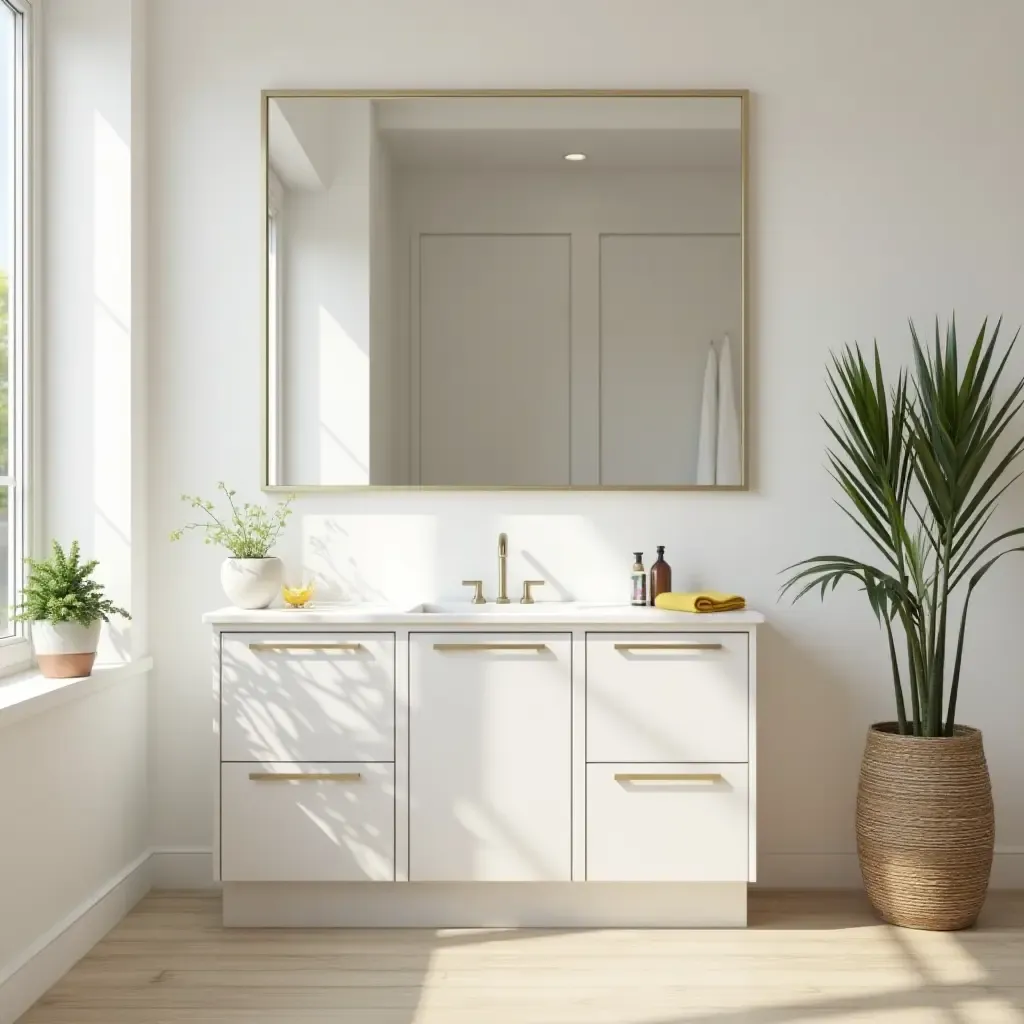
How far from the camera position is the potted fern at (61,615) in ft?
8.90

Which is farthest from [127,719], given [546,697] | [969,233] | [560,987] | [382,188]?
[969,233]

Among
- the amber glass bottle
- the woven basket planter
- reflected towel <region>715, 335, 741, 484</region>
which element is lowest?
the woven basket planter

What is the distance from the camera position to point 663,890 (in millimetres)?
2926

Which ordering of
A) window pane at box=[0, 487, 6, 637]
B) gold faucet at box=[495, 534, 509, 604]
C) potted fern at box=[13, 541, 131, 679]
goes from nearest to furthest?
potted fern at box=[13, 541, 131, 679], window pane at box=[0, 487, 6, 637], gold faucet at box=[495, 534, 509, 604]

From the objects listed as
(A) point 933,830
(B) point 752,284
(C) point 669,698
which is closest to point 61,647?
(C) point 669,698

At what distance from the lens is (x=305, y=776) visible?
2.85 m

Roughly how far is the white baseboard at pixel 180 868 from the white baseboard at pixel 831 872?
1.64 m

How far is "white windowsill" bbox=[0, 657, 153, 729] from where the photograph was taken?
2387mm

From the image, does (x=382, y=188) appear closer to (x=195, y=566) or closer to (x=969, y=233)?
(x=195, y=566)

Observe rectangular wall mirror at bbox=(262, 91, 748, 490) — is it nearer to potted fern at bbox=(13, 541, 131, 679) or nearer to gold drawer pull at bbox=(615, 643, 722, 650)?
gold drawer pull at bbox=(615, 643, 722, 650)

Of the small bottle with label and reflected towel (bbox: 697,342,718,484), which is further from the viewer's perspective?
reflected towel (bbox: 697,342,718,484)

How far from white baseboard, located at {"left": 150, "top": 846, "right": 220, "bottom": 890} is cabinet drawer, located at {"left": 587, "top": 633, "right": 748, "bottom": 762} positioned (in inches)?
49.4

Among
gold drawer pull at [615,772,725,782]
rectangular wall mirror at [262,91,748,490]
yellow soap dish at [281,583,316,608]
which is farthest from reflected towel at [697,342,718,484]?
yellow soap dish at [281,583,316,608]

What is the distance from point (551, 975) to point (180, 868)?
4.12ft
